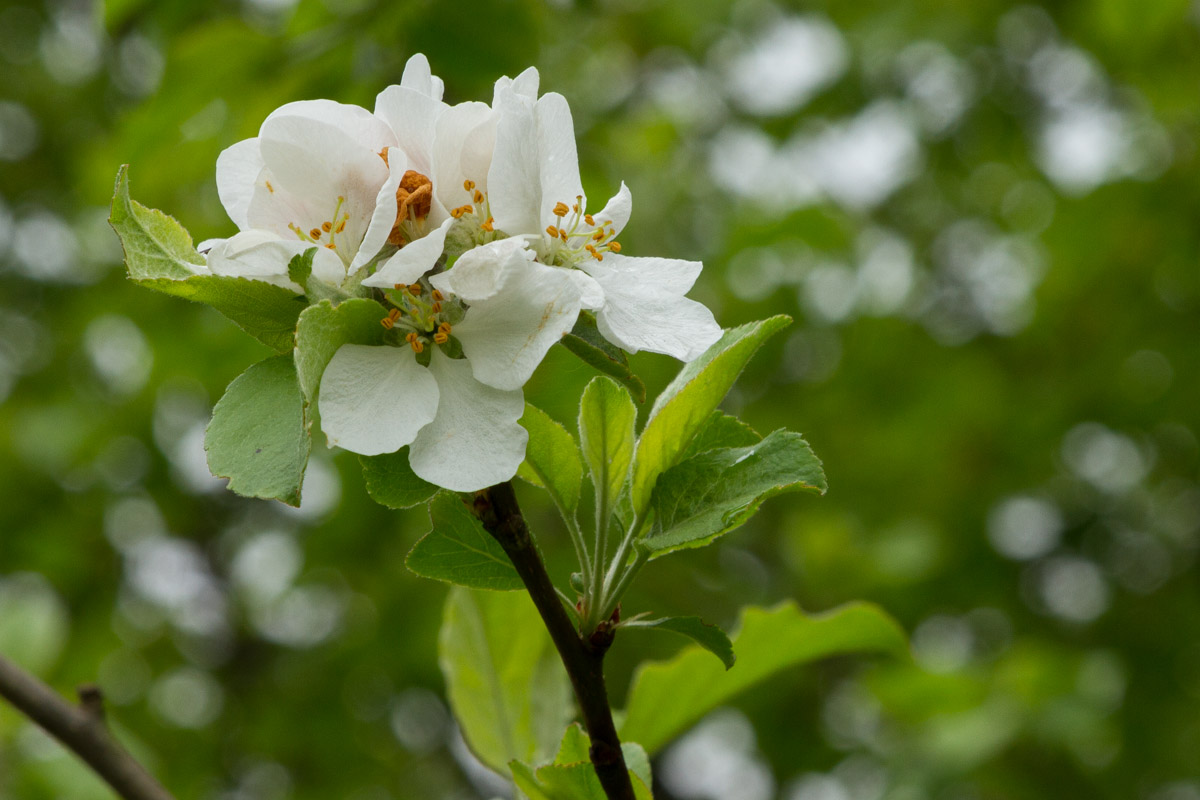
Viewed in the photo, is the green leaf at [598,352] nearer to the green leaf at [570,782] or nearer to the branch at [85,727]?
the green leaf at [570,782]

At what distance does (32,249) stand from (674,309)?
14.0 ft

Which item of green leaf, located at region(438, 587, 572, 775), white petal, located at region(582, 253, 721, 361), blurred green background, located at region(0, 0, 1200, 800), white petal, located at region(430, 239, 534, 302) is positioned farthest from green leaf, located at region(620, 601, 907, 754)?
blurred green background, located at region(0, 0, 1200, 800)

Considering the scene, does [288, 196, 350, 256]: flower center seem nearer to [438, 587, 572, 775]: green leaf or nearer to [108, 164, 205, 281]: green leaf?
[108, 164, 205, 281]: green leaf

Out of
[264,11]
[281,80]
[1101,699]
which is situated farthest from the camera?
[1101,699]

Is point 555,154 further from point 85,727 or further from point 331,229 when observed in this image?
point 85,727

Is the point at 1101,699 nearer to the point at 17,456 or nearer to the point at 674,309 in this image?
the point at 674,309

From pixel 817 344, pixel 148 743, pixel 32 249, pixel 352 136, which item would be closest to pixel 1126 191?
pixel 817 344

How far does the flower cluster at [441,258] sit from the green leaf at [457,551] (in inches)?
2.8

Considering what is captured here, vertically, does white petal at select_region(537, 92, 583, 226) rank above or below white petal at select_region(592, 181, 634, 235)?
above

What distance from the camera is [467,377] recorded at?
25.9 inches

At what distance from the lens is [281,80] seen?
176 centimetres

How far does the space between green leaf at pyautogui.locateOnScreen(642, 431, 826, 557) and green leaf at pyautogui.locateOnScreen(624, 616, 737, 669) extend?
5 cm

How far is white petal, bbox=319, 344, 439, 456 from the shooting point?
1.98 feet

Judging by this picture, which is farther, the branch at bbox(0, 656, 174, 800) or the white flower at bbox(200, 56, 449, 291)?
the branch at bbox(0, 656, 174, 800)
